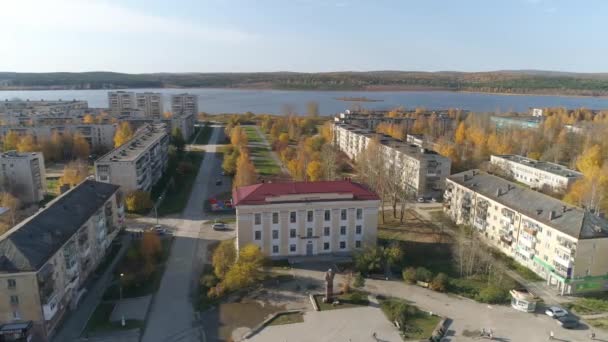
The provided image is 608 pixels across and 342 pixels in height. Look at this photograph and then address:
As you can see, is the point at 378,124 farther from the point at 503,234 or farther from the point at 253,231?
the point at 253,231

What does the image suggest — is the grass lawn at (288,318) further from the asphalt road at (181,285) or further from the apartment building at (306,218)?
the apartment building at (306,218)

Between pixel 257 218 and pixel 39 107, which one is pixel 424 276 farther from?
pixel 39 107

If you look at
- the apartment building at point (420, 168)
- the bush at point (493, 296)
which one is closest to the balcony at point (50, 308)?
the bush at point (493, 296)

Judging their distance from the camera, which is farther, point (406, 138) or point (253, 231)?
point (406, 138)

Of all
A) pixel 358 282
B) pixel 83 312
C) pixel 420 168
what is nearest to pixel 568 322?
pixel 358 282

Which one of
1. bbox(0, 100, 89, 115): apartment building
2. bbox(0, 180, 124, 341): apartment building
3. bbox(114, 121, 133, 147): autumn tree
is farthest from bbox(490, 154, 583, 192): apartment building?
bbox(0, 100, 89, 115): apartment building

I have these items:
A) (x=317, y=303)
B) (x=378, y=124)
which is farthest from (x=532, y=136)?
(x=317, y=303)

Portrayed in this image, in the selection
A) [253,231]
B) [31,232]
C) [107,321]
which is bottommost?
[107,321]
